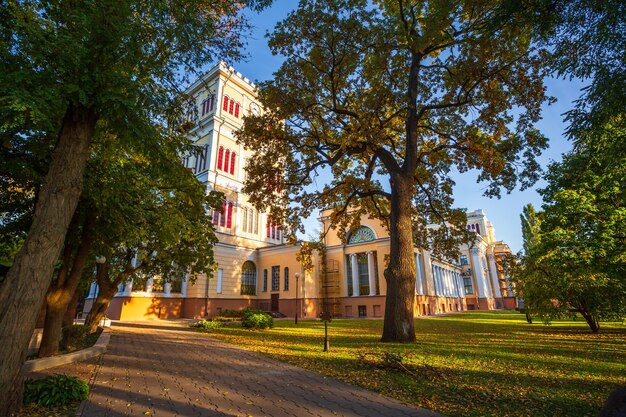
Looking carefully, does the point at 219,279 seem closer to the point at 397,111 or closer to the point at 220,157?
the point at 220,157

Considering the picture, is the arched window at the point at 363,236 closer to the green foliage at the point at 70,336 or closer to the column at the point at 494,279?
the green foliage at the point at 70,336

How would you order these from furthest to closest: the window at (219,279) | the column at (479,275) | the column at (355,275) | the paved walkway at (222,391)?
the column at (479,275) < the column at (355,275) < the window at (219,279) < the paved walkway at (222,391)

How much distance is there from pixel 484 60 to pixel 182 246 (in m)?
12.9

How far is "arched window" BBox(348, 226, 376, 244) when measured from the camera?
33.6m

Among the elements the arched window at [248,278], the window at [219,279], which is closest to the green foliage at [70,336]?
the window at [219,279]

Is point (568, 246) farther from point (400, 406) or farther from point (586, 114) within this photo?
point (400, 406)

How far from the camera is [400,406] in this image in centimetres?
455

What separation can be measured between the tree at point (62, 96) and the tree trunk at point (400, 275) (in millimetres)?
8705

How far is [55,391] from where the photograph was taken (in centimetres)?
494

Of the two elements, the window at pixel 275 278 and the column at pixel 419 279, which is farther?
the column at pixel 419 279

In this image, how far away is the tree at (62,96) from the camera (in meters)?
4.16

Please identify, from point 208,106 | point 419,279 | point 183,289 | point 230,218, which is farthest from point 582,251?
point 208,106

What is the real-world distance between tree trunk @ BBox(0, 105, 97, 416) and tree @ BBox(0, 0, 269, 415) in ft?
0.04

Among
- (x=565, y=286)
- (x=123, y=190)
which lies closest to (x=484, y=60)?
(x=565, y=286)
